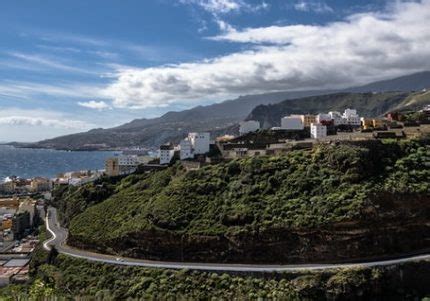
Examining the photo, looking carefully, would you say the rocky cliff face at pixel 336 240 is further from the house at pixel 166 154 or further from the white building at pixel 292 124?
the white building at pixel 292 124

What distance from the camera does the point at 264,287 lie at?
28.4 meters

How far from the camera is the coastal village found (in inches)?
1742

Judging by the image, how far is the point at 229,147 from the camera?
51656mm

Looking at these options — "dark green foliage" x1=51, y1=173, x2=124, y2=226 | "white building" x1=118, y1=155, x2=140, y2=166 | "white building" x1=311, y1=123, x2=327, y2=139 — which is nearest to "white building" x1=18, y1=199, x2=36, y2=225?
"dark green foliage" x1=51, y1=173, x2=124, y2=226

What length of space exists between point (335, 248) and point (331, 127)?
84.5 ft

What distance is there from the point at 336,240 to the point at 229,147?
2249cm

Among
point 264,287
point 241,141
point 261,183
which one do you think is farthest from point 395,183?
point 241,141

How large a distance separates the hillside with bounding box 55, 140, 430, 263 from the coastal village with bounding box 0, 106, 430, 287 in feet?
15.8

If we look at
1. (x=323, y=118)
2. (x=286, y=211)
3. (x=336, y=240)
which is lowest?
(x=336, y=240)

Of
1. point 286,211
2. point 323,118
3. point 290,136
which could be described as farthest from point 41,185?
point 286,211

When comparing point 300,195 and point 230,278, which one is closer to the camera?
point 230,278

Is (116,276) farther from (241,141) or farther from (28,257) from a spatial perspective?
(241,141)

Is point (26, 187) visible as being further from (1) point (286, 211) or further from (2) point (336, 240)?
(2) point (336, 240)

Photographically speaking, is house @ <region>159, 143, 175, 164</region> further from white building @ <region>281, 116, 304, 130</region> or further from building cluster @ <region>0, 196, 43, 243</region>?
building cluster @ <region>0, 196, 43, 243</region>
